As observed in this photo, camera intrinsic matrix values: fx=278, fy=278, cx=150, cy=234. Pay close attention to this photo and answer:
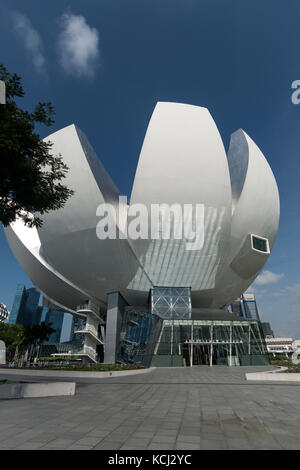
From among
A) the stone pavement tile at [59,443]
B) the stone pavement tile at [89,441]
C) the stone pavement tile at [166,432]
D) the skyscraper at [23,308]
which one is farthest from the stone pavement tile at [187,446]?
the skyscraper at [23,308]

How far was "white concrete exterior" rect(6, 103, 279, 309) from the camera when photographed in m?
29.5

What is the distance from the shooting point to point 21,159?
9.35m

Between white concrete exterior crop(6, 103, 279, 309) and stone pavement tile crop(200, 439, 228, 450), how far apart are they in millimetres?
26195

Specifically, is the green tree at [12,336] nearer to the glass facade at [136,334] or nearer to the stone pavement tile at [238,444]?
the glass facade at [136,334]

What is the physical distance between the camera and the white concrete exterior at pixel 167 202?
96.9ft

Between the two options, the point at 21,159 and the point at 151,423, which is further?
the point at 21,159

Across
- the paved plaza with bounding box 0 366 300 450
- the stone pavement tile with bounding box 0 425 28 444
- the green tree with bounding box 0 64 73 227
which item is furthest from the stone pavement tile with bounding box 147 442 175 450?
the green tree with bounding box 0 64 73 227

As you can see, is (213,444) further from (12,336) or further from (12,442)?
(12,336)

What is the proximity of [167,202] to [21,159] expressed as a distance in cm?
2161

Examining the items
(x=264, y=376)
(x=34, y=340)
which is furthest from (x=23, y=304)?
(x=264, y=376)

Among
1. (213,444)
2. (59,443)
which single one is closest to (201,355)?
(213,444)
